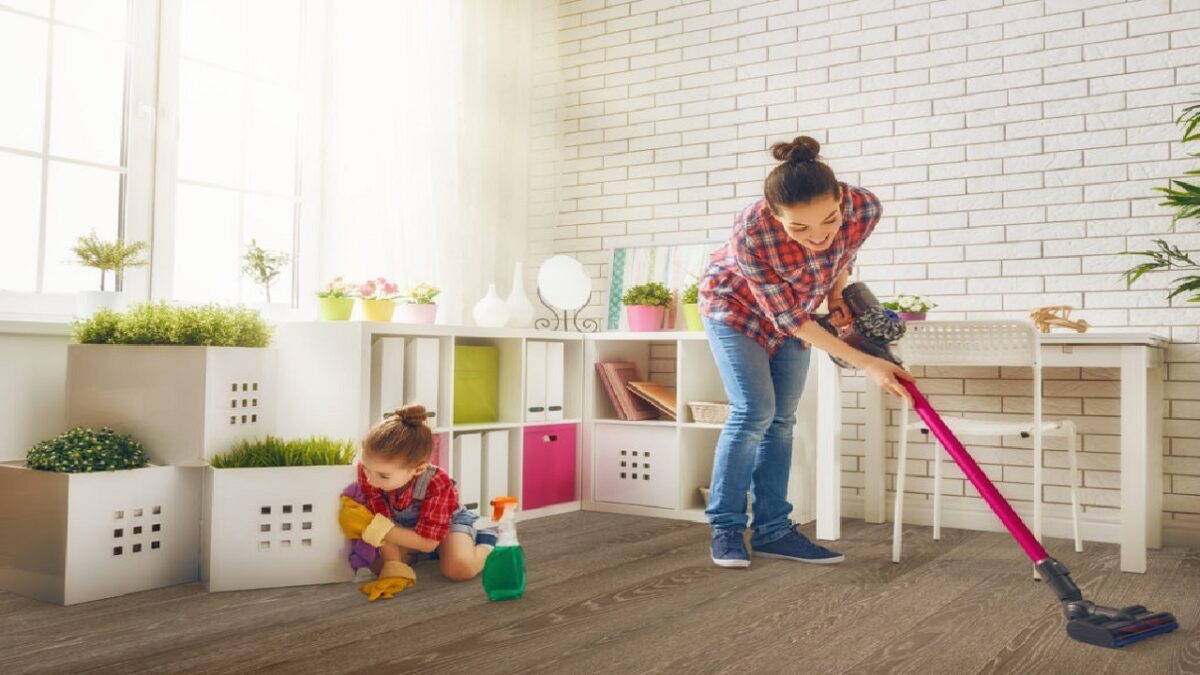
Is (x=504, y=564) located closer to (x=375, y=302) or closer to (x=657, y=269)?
(x=375, y=302)

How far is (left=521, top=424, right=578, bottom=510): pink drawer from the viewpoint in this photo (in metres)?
3.58

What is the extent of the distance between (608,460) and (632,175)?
52.5 inches

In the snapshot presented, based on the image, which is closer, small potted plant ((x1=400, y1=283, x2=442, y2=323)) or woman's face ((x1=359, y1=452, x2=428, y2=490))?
woman's face ((x1=359, y1=452, x2=428, y2=490))

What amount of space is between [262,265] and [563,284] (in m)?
1.28

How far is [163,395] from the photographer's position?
2.48 m

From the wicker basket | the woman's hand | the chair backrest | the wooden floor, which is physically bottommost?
the wooden floor

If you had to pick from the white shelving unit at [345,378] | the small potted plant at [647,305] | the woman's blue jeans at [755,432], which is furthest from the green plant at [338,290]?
the woman's blue jeans at [755,432]

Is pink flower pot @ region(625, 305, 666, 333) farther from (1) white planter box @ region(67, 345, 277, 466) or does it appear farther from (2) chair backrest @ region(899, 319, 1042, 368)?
(1) white planter box @ region(67, 345, 277, 466)

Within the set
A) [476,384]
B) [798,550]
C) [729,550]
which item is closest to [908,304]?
[798,550]

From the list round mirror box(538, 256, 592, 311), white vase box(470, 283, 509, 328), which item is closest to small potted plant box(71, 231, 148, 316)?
white vase box(470, 283, 509, 328)

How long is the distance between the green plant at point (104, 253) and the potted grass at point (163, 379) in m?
0.27

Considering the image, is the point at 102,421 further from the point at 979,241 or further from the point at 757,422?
the point at 979,241

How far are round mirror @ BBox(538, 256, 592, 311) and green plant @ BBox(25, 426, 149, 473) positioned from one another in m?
1.97

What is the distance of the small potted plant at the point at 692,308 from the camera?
372 centimetres
